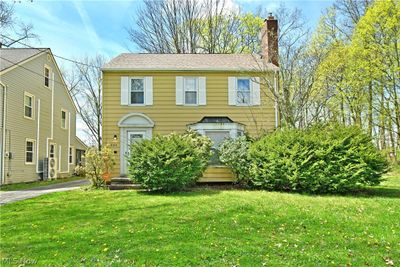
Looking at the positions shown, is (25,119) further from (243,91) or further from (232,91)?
(243,91)

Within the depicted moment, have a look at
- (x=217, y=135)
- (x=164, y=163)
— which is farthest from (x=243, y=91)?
(x=164, y=163)

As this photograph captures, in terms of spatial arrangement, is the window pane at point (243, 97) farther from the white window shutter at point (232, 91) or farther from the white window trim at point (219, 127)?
the white window trim at point (219, 127)

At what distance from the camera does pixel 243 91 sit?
52.9 feet

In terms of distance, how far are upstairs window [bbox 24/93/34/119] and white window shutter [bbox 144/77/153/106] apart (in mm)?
7768

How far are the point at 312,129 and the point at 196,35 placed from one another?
61.5ft

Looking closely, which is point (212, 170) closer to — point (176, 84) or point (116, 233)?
point (176, 84)

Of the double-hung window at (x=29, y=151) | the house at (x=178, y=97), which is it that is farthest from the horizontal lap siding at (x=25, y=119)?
the house at (x=178, y=97)

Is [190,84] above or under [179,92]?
above

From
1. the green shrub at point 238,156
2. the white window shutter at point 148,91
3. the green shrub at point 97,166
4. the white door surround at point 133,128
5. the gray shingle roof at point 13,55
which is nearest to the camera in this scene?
the green shrub at point 238,156

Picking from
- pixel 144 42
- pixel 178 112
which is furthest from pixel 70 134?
pixel 178 112

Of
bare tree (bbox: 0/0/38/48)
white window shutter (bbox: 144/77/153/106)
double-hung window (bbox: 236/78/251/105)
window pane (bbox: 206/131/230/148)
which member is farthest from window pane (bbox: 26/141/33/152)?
double-hung window (bbox: 236/78/251/105)

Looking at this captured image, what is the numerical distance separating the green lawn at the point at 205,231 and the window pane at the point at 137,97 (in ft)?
21.5

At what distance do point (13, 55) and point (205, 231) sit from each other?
1760 cm

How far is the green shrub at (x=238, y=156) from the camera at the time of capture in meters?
12.4
